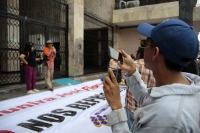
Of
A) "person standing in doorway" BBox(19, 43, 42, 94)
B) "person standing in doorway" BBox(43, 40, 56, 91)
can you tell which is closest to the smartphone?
"person standing in doorway" BBox(19, 43, 42, 94)

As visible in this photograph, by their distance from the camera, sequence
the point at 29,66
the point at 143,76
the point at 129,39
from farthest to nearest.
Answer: the point at 129,39
the point at 29,66
the point at 143,76

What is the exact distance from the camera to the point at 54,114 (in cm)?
317

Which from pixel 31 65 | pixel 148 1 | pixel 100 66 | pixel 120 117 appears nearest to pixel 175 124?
pixel 120 117

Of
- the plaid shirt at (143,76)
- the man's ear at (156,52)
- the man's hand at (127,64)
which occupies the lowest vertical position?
the plaid shirt at (143,76)

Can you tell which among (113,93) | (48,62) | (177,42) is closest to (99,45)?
(48,62)

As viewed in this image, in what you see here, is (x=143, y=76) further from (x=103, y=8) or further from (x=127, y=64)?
(x=103, y=8)

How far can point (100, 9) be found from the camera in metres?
12.9

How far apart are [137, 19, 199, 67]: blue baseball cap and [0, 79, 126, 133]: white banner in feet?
6.72

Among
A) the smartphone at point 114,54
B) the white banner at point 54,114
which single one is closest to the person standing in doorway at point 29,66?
the white banner at point 54,114

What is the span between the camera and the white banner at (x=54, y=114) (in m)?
2.61

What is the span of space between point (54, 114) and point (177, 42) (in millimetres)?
2843

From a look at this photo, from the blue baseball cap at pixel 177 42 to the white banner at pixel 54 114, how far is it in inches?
80.7

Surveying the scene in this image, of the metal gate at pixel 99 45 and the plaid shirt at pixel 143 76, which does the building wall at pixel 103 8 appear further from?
the plaid shirt at pixel 143 76

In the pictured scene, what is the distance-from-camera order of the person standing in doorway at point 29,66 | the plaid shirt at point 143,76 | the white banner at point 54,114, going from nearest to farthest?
the plaid shirt at point 143,76
the white banner at point 54,114
the person standing in doorway at point 29,66
